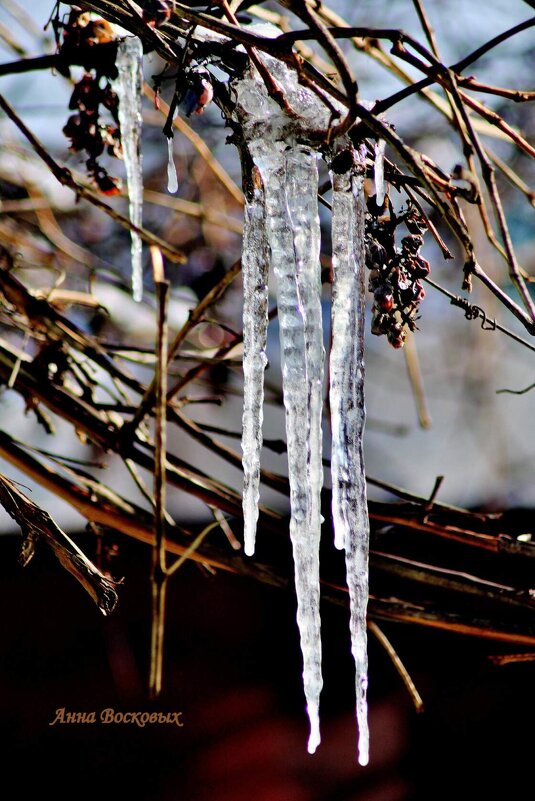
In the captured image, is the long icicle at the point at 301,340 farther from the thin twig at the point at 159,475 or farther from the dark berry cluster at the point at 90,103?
the dark berry cluster at the point at 90,103

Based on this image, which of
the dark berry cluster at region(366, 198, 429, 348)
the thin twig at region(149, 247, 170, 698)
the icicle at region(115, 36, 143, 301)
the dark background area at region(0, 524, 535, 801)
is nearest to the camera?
the thin twig at region(149, 247, 170, 698)

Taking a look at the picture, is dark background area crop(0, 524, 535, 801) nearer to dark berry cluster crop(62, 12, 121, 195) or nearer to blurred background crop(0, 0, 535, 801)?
blurred background crop(0, 0, 535, 801)

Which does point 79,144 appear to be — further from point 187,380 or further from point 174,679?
point 174,679

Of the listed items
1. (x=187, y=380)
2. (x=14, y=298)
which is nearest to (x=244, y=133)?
(x=187, y=380)

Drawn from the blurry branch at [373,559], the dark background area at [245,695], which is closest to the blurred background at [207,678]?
the dark background area at [245,695]

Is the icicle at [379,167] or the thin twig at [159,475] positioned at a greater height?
the icicle at [379,167]

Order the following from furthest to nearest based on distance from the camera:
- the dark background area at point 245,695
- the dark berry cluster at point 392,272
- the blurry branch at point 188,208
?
1. the dark background area at point 245,695
2. the blurry branch at point 188,208
3. the dark berry cluster at point 392,272

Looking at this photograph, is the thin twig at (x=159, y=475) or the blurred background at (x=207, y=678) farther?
the blurred background at (x=207, y=678)

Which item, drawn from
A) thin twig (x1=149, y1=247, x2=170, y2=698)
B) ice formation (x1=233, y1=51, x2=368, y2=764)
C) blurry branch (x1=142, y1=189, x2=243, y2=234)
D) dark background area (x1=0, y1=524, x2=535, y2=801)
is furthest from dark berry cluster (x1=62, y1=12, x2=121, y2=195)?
dark background area (x1=0, y1=524, x2=535, y2=801)
